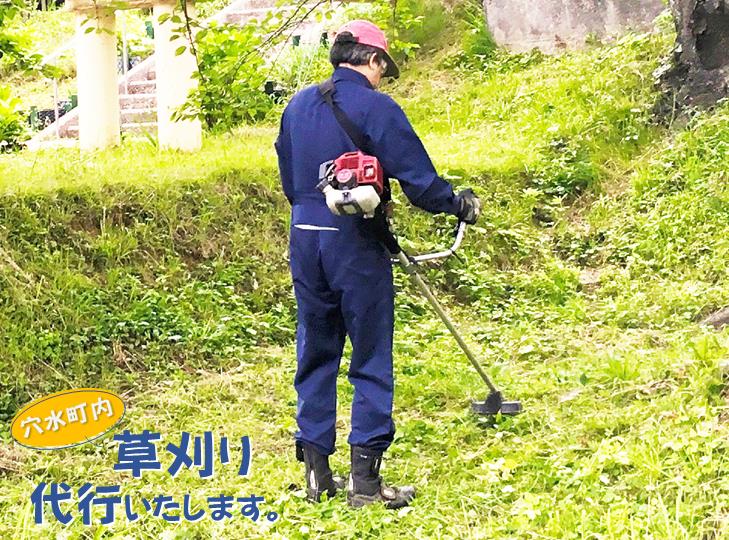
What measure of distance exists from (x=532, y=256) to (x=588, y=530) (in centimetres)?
448

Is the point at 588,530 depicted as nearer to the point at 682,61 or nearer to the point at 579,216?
the point at 579,216

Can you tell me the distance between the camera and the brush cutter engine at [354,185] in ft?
12.3

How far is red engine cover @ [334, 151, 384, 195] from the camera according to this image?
12.4 feet

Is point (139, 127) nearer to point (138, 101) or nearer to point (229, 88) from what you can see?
point (138, 101)

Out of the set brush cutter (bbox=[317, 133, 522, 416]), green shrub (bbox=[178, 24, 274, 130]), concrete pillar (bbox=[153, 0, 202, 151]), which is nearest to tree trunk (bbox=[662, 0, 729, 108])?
green shrub (bbox=[178, 24, 274, 130])

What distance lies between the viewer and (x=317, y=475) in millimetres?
4180

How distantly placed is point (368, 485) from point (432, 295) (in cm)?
105

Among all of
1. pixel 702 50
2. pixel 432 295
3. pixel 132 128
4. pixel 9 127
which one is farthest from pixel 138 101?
pixel 432 295

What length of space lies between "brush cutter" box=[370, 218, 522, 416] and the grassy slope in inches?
4.8

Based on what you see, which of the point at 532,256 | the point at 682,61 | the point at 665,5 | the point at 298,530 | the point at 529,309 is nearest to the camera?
the point at 298,530

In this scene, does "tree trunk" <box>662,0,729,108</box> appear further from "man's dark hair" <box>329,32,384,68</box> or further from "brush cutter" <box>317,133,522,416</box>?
"brush cutter" <box>317,133,522,416</box>

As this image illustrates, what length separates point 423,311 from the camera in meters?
7.03

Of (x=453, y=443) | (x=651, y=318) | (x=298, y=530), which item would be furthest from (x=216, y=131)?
(x=298, y=530)

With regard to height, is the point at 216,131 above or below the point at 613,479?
above
